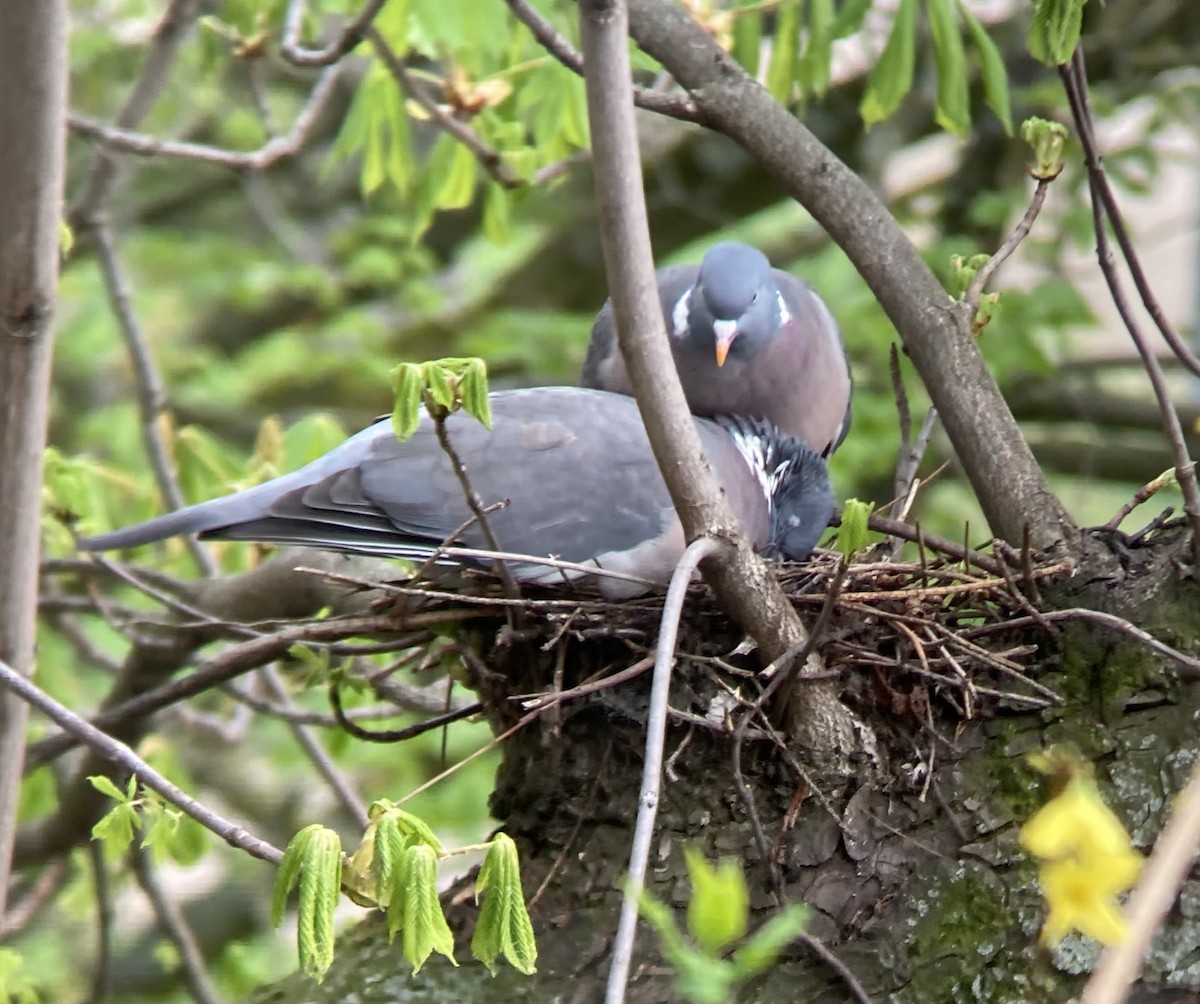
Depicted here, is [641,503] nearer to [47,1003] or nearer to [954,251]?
[954,251]

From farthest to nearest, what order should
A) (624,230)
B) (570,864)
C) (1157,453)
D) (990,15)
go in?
(990,15)
(1157,453)
(570,864)
(624,230)

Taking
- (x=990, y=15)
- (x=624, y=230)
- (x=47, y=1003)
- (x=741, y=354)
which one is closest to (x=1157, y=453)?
(x=990, y=15)

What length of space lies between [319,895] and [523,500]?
115 cm

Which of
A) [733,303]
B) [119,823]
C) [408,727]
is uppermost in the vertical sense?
[733,303]

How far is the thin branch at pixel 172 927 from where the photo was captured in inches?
123

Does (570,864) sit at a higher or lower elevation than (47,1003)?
higher

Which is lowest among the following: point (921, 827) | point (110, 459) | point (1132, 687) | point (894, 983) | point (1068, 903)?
point (110, 459)

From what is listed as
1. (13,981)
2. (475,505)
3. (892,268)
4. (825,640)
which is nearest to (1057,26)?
(892,268)

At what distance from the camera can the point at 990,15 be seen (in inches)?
197

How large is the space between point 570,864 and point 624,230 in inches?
35.9

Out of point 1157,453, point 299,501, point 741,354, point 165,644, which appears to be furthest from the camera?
point 1157,453

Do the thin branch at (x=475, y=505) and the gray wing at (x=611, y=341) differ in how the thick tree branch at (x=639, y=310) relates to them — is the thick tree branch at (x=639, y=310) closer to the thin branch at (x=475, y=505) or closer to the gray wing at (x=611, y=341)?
the thin branch at (x=475, y=505)

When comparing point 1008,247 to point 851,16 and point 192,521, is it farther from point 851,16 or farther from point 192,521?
point 192,521

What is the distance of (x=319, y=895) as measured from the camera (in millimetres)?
1425
